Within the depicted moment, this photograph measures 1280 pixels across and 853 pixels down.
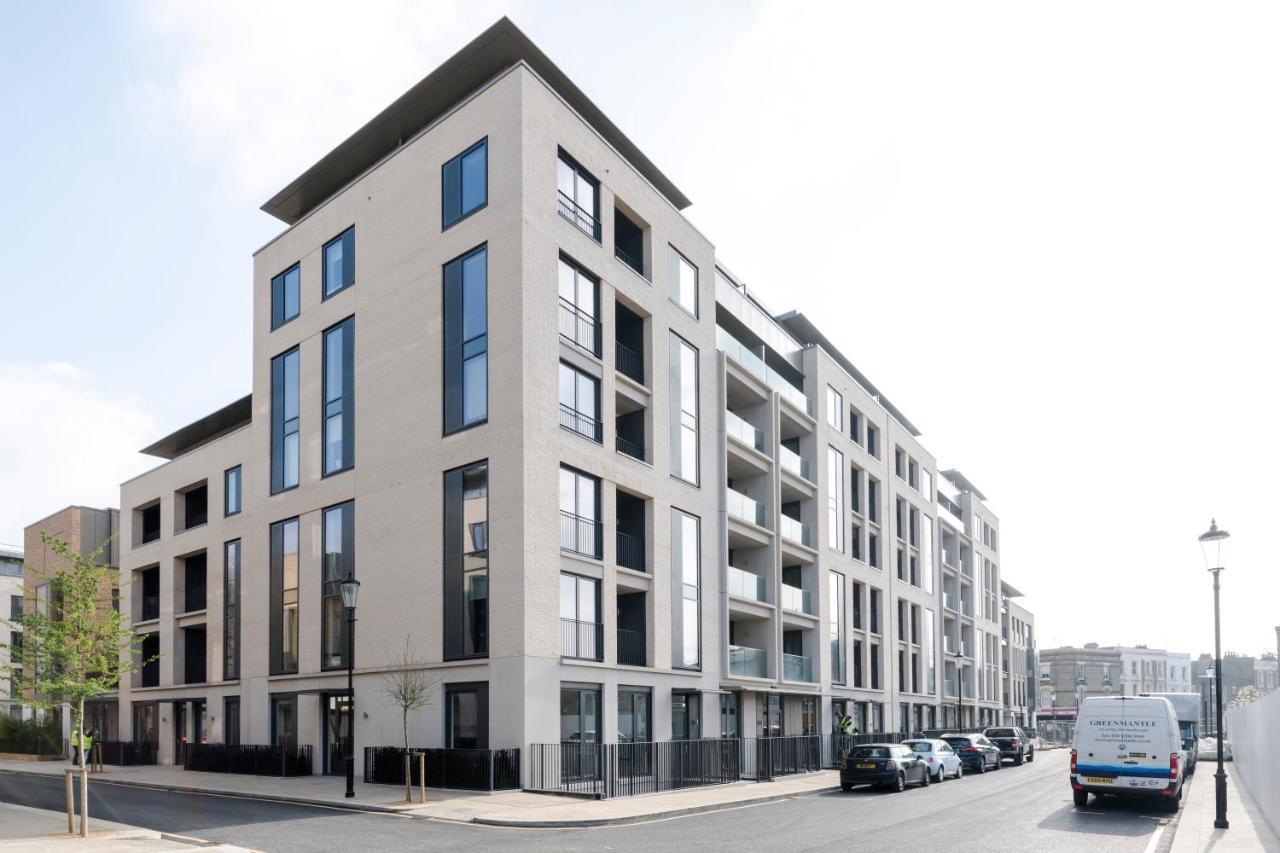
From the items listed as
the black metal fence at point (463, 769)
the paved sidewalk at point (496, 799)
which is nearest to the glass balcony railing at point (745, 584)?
the paved sidewalk at point (496, 799)

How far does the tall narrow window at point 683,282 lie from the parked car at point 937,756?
1544 centimetres

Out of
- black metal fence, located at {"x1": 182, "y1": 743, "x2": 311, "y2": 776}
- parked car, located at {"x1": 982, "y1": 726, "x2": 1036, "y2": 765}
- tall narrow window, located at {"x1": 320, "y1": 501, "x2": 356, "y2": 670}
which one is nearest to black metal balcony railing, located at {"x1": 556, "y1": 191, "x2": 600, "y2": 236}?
tall narrow window, located at {"x1": 320, "y1": 501, "x2": 356, "y2": 670}

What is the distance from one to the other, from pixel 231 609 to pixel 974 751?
27.5 meters

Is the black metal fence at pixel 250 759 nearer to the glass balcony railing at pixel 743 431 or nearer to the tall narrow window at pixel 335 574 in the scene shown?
the tall narrow window at pixel 335 574

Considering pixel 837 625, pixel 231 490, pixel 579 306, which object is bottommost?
pixel 837 625

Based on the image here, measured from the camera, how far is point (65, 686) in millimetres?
18453

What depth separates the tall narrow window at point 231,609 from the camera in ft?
123

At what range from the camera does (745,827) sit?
19.3 m

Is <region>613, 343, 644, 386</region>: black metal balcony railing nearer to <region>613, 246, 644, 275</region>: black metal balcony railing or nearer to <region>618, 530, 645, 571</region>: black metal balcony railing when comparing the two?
<region>613, 246, 644, 275</region>: black metal balcony railing

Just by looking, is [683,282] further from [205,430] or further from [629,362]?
[205,430]

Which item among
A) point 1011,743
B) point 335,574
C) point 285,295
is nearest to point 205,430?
point 285,295

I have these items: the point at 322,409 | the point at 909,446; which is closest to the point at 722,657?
the point at 322,409

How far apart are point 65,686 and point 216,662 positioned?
823 inches

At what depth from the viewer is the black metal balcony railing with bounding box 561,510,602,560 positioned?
90.9 ft
